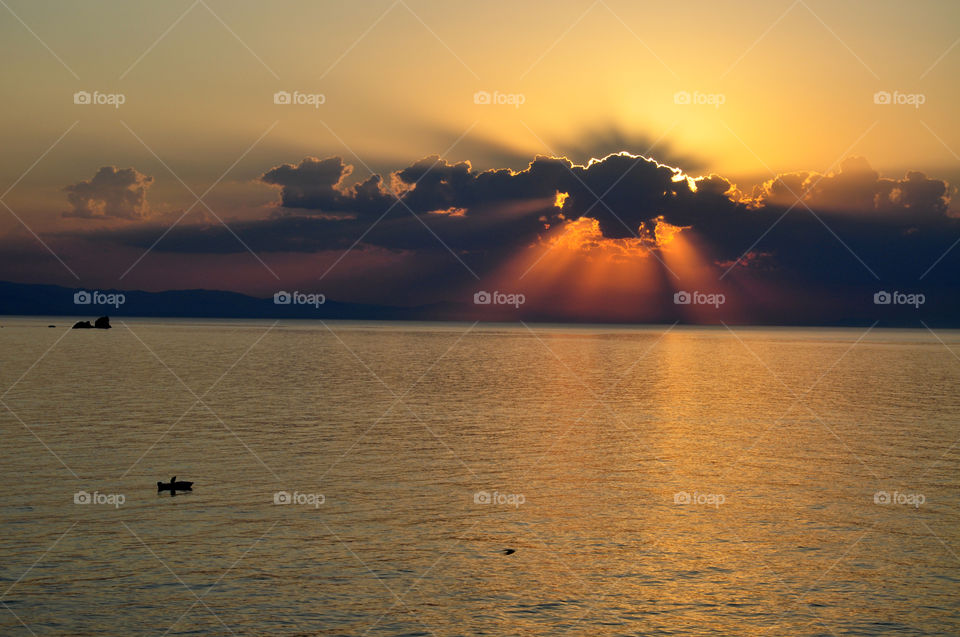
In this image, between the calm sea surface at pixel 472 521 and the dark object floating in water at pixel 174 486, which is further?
the dark object floating in water at pixel 174 486

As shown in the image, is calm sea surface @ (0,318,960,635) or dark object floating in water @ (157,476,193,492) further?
dark object floating in water @ (157,476,193,492)

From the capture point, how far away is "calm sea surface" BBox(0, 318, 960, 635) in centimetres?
2428

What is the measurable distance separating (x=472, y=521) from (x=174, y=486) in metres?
14.3

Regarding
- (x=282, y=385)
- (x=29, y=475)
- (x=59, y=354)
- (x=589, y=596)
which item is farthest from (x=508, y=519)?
(x=59, y=354)

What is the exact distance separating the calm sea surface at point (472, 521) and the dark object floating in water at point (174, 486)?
0.54m

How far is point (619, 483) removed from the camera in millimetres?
41781

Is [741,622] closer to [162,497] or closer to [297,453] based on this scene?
[162,497]

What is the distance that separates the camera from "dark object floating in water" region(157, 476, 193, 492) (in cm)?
3711

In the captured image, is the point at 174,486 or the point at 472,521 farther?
the point at 174,486

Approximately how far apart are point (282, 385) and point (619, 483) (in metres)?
60.3

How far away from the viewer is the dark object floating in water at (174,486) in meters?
37.1

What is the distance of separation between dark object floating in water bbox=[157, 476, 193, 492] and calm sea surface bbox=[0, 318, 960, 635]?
1.76ft

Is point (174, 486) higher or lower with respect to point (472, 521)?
higher

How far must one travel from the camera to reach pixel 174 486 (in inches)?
1474
